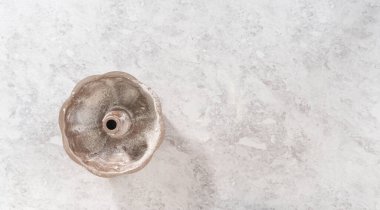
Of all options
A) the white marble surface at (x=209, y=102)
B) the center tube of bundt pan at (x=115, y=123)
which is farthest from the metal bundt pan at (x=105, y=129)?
the white marble surface at (x=209, y=102)

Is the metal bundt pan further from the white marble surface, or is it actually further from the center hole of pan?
the white marble surface

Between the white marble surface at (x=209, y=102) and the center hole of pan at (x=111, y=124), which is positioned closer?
the center hole of pan at (x=111, y=124)

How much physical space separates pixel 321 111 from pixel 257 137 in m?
0.54

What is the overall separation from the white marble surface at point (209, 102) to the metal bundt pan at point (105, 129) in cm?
52

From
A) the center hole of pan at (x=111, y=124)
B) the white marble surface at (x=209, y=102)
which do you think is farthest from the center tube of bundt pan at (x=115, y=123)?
the white marble surface at (x=209, y=102)

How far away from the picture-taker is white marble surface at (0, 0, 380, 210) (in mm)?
3279

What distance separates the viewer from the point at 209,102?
3.32 metres

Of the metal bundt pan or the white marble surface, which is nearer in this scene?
the metal bundt pan

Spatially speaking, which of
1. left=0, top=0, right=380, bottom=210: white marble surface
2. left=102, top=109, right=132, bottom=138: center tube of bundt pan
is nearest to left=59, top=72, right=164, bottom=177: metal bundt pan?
left=102, top=109, right=132, bottom=138: center tube of bundt pan

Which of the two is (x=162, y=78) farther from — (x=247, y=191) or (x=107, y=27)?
(x=247, y=191)

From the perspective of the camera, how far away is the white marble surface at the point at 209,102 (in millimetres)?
3279

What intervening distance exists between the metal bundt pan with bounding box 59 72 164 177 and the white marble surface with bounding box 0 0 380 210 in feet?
1.70

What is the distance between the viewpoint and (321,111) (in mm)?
3311

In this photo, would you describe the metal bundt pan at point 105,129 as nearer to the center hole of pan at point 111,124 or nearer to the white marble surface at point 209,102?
the center hole of pan at point 111,124
